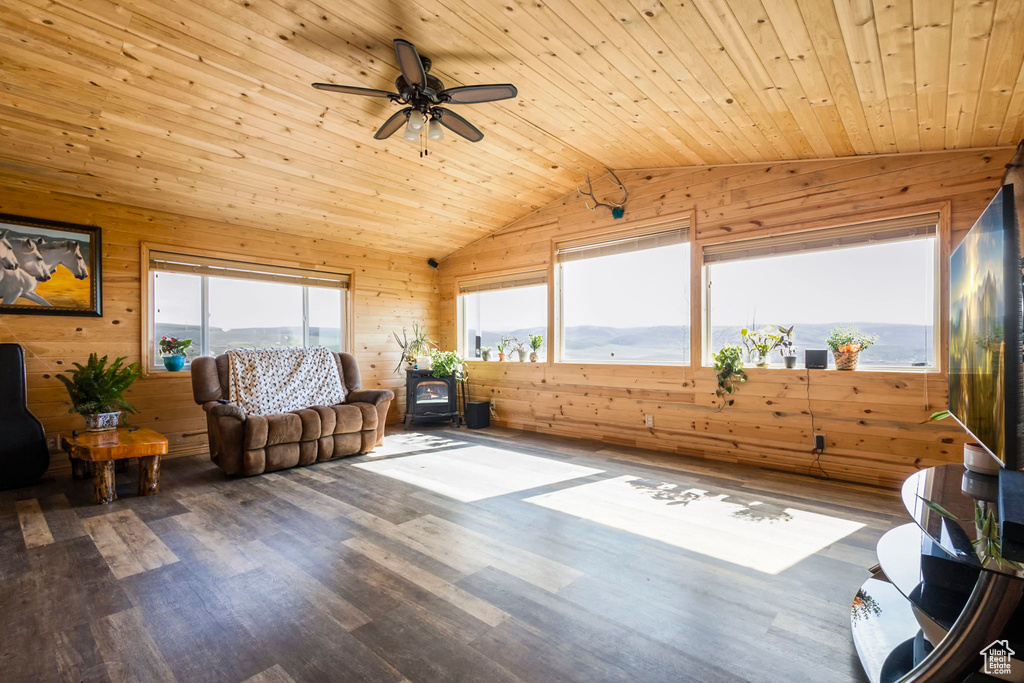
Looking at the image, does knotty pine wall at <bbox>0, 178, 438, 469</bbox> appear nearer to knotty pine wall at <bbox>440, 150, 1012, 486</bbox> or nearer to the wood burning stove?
the wood burning stove

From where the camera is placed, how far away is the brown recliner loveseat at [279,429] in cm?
391

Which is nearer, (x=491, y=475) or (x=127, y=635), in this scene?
(x=127, y=635)

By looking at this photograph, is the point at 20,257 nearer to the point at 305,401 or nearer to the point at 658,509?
the point at 305,401

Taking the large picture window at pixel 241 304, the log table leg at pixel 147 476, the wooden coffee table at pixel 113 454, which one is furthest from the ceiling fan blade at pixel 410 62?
the large picture window at pixel 241 304

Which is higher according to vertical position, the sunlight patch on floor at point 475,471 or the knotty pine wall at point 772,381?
the knotty pine wall at point 772,381

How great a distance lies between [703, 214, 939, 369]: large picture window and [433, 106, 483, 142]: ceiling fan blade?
248cm

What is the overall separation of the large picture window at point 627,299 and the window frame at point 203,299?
2.66 m

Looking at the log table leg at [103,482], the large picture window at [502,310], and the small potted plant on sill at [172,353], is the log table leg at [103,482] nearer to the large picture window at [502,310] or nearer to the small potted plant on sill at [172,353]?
the small potted plant on sill at [172,353]

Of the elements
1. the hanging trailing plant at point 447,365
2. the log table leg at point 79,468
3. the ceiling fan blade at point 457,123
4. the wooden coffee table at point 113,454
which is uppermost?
the ceiling fan blade at point 457,123

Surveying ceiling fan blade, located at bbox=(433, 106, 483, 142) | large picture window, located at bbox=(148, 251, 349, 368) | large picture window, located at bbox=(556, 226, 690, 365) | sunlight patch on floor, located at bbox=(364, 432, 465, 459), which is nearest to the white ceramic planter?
large picture window, located at bbox=(148, 251, 349, 368)

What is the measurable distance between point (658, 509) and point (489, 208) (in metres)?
3.93

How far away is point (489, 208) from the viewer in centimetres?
576

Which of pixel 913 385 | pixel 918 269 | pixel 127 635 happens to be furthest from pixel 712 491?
pixel 127 635

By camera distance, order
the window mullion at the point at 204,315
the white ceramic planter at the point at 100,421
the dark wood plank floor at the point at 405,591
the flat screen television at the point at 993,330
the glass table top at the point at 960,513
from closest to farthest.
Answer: the glass table top at the point at 960,513
the flat screen television at the point at 993,330
the dark wood plank floor at the point at 405,591
the white ceramic planter at the point at 100,421
the window mullion at the point at 204,315
